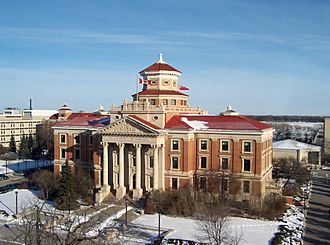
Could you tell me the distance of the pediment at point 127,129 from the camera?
1655 inches

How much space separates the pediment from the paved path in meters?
18.9

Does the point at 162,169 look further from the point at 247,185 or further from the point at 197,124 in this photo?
the point at 247,185

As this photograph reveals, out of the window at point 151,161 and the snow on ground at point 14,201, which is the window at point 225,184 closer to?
the window at point 151,161

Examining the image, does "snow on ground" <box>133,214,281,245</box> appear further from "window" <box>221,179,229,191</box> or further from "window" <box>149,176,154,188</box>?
"window" <box>149,176,154,188</box>

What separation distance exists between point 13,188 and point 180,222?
27.5 metres

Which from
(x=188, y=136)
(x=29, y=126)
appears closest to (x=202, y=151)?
(x=188, y=136)

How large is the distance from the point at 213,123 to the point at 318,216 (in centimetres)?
1579

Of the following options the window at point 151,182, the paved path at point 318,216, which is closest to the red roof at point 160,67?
the window at point 151,182

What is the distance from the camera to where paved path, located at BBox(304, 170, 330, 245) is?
102ft

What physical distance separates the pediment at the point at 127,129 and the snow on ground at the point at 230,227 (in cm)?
987

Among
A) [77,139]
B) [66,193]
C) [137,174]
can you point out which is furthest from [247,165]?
[77,139]

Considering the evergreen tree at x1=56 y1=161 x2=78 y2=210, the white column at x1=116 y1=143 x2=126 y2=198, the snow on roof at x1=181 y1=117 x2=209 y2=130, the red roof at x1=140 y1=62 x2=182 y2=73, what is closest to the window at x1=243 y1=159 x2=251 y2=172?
the snow on roof at x1=181 y1=117 x2=209 y2=130

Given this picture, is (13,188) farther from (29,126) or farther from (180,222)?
(29,126)

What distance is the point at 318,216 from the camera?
37.5 m
